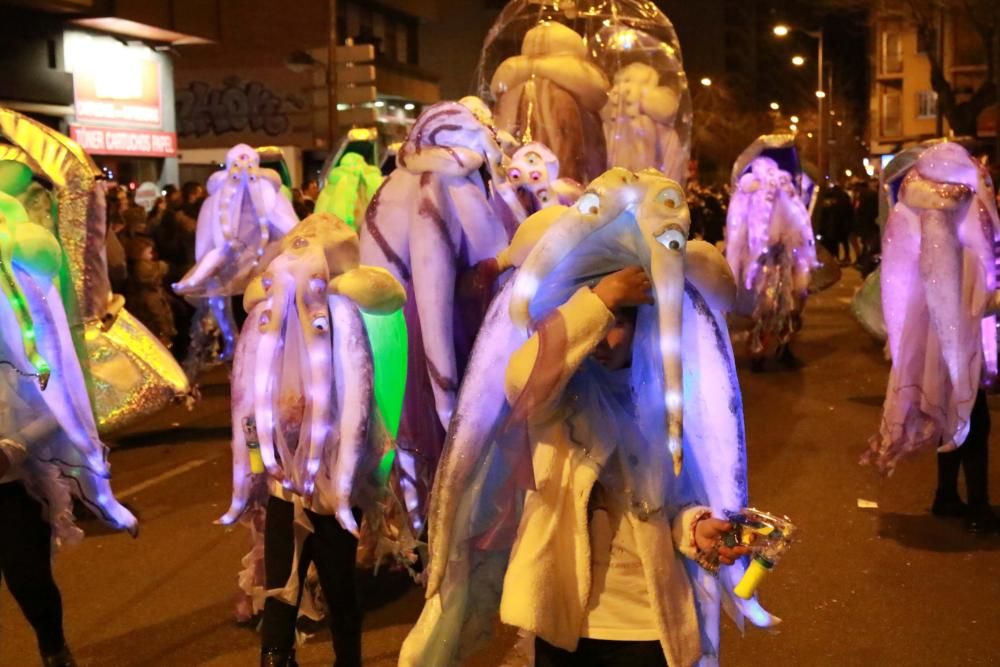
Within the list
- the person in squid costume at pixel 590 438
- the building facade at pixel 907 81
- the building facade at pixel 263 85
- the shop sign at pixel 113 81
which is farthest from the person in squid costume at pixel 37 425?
the building facade at pixel 907 81

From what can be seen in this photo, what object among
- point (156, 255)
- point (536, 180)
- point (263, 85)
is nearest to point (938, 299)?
point (536, 180)

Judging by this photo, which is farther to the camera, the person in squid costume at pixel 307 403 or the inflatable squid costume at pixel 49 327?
the inflatable squid costume at pixel 49 327

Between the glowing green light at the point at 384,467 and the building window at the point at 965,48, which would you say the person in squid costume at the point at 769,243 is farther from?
the building window at the point at 965,48

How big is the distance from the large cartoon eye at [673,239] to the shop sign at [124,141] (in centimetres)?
1987

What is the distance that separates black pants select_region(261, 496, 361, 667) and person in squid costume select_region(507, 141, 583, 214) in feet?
7.43

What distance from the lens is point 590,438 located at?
2773mm

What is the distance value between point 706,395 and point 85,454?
2511mm

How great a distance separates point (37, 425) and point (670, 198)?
258cm

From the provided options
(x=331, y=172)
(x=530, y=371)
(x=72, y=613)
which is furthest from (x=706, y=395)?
(x=331, y=172)

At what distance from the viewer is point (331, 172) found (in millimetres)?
9000

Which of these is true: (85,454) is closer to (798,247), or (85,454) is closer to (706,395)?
(706,395)

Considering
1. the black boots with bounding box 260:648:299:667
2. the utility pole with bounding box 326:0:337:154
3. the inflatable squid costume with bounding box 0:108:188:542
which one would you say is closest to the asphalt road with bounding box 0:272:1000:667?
the black boots with bounding box 260:648:299:667

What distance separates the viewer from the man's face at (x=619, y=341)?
2.78 m

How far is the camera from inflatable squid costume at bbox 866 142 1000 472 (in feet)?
20.2
